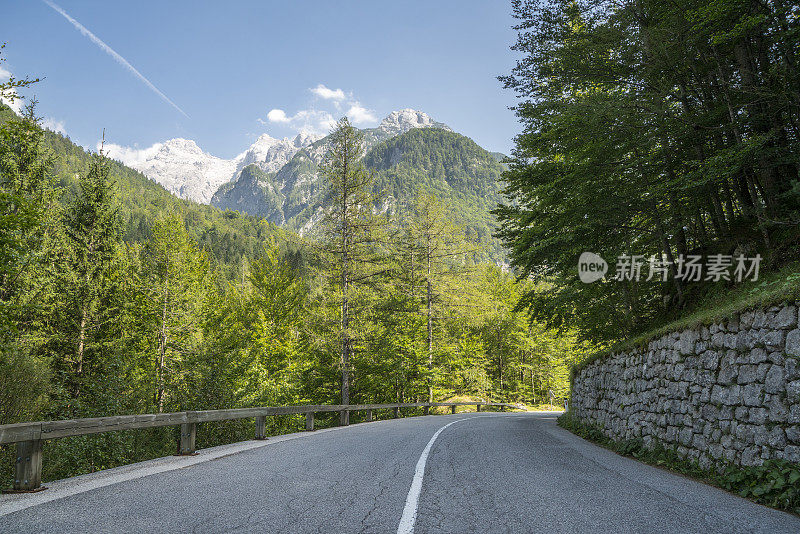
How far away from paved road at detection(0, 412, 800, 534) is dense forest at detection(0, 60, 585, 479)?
8.54m

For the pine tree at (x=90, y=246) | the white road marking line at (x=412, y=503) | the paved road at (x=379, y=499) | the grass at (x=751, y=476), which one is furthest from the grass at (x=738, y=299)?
the pine tree at (x=90, y=246)

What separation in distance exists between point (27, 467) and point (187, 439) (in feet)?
9.31

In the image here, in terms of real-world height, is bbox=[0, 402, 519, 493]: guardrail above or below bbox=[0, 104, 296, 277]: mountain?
below

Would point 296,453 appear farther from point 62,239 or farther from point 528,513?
point 62,239

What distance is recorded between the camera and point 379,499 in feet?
14.1

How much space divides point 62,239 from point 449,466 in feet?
61.6

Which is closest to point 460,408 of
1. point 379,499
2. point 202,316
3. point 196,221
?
point 202,316

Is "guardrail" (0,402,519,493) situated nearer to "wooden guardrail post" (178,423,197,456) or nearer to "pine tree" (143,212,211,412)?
"wooden guardrail post" (178,423,197,456)

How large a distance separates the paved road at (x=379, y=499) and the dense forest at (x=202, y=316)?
854 cm

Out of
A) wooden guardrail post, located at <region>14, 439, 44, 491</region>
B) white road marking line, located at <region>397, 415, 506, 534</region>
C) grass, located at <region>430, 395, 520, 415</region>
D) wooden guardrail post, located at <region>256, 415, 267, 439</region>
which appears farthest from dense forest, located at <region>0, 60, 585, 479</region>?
white road marking line, located at <region>397, 415, 506, 534</region>

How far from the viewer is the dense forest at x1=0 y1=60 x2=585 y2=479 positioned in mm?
12859

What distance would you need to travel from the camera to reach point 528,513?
12.8 feet

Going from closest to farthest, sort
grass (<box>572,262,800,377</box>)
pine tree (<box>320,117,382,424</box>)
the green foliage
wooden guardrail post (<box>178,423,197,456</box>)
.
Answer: grass (<box>572,262,800,377</box>), wooden guardrail post (<box>178,423,197,456</box>), the green foliage, pine tree (<box>320,117,382,424</box>)

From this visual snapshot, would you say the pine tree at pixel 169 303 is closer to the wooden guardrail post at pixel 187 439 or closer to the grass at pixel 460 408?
the wooden guardrail post at pixel 187 439
